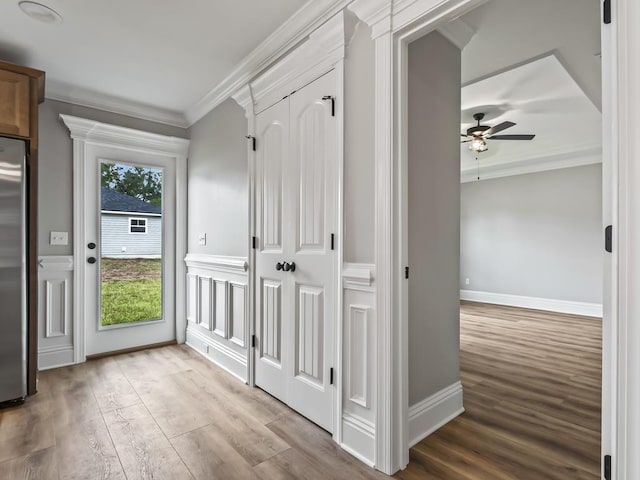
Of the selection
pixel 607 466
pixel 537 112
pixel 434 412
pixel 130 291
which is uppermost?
pixel 537 112

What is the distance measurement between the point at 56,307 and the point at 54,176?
118cm

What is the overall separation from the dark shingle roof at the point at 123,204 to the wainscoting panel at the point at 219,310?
659 millimetres

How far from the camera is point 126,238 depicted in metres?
3.54

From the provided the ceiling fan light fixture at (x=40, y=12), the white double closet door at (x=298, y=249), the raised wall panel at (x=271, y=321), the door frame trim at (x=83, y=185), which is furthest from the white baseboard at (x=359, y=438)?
the ceiling fan light fixture at (x=40, y=12)

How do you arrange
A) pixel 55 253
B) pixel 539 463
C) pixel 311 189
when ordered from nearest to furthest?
pixel 539 463, pixel 311 189, pixel 55 253

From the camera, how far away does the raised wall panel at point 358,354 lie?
180 cm

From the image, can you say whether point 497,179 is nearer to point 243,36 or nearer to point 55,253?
point 243,36

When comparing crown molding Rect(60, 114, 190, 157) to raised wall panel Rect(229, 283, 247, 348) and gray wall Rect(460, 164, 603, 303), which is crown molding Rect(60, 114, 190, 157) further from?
gray wall Rect(460, 164, 603, 303)

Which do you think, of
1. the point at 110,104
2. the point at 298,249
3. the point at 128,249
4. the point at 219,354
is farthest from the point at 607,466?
the point at 110,104

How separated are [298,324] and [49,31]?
8.46ft

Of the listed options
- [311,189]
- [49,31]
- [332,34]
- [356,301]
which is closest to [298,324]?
[356,301]

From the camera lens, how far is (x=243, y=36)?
239cm

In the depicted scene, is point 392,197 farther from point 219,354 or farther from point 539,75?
point 539,75

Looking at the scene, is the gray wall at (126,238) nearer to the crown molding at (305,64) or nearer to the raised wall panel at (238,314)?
the raised wall panel at (238,314)
